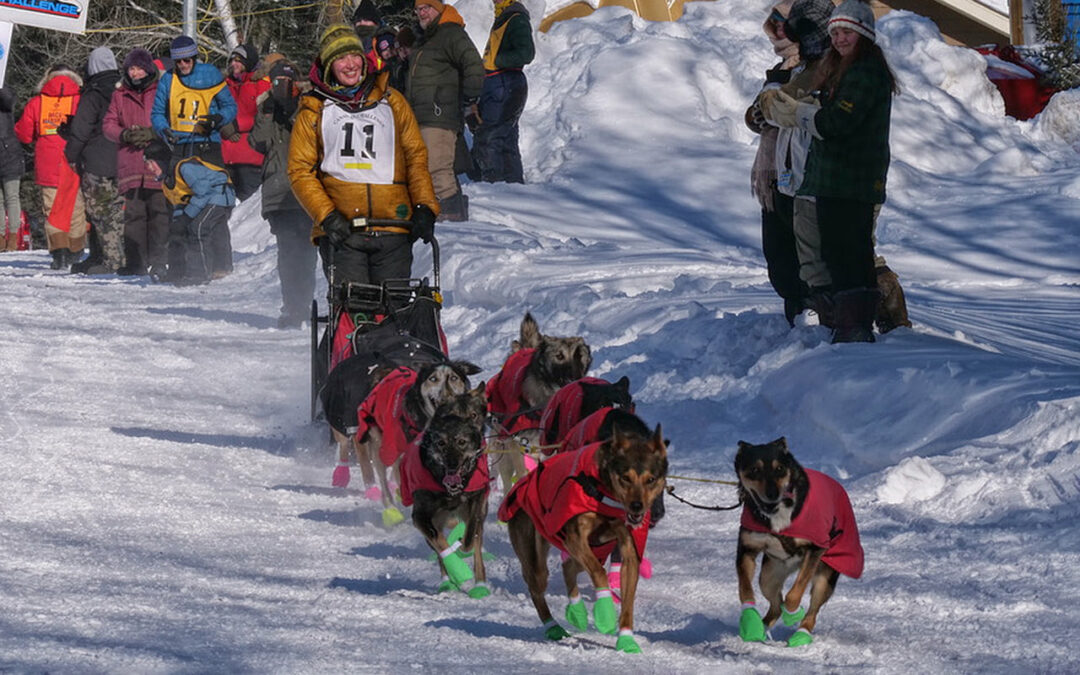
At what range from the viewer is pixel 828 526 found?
16.0 ft

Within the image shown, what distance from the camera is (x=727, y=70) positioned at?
2216cm

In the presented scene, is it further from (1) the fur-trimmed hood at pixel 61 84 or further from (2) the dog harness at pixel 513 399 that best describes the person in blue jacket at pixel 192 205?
(2) the dog harness at pixel 513 399

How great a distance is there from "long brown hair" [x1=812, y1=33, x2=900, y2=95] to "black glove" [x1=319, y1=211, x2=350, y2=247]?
2590 mm

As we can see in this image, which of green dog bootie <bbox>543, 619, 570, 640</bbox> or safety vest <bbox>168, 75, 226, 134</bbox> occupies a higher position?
safety vest <bbox>168, 75, 226, 134</bbox>

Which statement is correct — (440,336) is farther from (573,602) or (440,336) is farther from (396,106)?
(573,602)

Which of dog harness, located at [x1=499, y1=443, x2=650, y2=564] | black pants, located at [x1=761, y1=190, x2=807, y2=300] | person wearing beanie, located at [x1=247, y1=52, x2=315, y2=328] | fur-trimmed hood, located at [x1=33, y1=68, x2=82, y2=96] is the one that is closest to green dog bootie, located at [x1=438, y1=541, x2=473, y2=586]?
dog harness, located at [x1=499, y1=443, x2=650, y2=564]

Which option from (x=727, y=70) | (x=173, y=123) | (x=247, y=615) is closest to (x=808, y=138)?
(x=247, y=615)

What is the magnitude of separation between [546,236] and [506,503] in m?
10.7

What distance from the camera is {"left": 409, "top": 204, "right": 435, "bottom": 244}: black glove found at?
322 inches

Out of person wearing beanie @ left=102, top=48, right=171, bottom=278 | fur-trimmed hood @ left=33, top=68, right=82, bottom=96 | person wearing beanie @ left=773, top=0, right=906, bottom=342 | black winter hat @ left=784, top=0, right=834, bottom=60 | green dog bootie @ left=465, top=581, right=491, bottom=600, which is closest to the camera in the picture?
green dog bootie @ left=465, top=581, right=491, bottom=600

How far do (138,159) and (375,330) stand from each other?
9.46 metres

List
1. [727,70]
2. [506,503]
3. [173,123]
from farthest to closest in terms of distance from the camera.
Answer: [727,70]
[173,123]
[506,503]

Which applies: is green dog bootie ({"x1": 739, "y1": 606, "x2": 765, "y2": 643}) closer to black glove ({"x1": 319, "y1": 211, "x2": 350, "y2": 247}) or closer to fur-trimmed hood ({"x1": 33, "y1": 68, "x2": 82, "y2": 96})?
black glove ({"x1": 319, "y1": 211, "x2": 350, "y2": 247})

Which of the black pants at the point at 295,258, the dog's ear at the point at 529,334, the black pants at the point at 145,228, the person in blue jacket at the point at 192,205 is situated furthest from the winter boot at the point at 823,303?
the black pants at the point at 145,228
